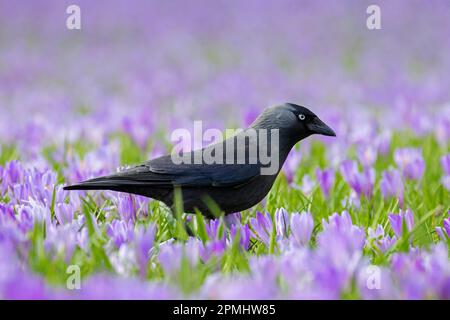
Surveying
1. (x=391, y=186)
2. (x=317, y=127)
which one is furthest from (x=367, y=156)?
(x=317, y=127)

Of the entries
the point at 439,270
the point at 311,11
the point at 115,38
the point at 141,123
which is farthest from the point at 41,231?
the point at 311,11

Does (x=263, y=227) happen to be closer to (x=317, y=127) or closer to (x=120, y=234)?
(x=120, y=234)

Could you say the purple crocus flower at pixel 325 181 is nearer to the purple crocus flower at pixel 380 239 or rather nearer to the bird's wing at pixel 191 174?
the bird's wing at pixel 191 174

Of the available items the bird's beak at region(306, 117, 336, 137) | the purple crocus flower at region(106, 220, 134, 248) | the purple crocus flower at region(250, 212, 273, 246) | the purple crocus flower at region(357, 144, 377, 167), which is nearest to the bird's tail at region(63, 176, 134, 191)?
the purple crocus flower at region(106, 220, 134, 248)

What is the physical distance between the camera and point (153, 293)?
2318 millimetres

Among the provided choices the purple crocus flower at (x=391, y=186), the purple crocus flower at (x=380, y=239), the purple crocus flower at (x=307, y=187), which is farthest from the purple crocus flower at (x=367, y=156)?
the purple crocus flower at (x=380, y=239)

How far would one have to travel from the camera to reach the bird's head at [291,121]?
3953mm

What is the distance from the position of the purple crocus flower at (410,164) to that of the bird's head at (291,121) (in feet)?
3.28

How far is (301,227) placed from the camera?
308cm

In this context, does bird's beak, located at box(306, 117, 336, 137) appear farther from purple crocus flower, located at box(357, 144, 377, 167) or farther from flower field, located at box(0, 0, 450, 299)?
purple crocus flower, located at box(357, 144, 377, 167)

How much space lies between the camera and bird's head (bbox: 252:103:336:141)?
3953 millimetres

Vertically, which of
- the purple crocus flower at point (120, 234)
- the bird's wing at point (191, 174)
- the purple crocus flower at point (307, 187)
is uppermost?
the bird's wing at point (191, 174)

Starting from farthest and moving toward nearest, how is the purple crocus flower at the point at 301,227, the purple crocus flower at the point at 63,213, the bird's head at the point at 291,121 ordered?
the bird's head at the point at 291,121, the purple crocus flower at the point at 63,213, the purple crocus flower at the point at 301,227
